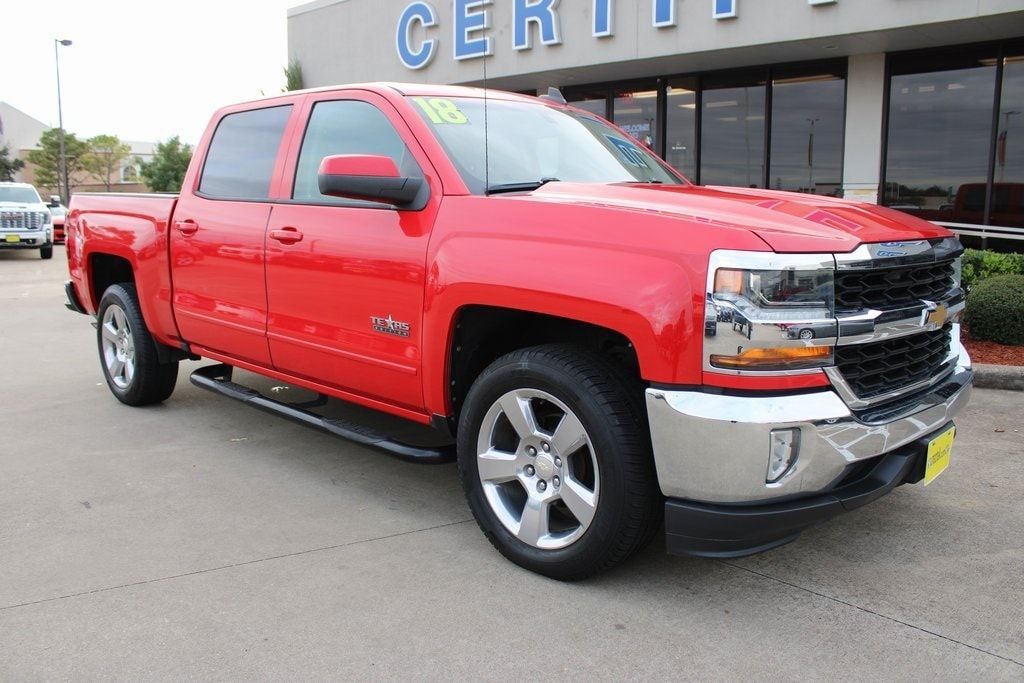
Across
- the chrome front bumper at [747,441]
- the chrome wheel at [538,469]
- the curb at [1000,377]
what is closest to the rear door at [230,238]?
the chrome wheel at [538,469]

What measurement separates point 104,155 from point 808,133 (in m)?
71.5

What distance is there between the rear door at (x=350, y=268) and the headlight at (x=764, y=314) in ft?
4.45

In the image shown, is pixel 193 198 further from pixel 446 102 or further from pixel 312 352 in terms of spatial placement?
pixel 446 102

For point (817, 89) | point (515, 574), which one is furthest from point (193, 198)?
point (817, 89)

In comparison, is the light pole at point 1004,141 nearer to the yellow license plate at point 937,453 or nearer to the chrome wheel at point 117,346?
the yellow license plate at point 937,453

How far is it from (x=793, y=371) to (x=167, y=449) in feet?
12.3

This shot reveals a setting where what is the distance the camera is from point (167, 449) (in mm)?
5059

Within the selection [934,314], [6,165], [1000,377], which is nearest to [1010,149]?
[1000,377]

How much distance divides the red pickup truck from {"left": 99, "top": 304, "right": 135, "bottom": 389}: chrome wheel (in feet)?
4.12

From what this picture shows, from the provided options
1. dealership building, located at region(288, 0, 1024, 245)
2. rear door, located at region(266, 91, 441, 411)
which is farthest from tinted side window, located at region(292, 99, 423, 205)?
dealership building, located at region(288, 0, 1024, 245)

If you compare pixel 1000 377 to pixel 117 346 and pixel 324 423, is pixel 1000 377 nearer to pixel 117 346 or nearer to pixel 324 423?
pixel 324 423

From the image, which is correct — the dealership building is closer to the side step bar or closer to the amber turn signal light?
the side step bar

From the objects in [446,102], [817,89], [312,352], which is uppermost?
[817,89]

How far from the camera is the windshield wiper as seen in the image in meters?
3.67
